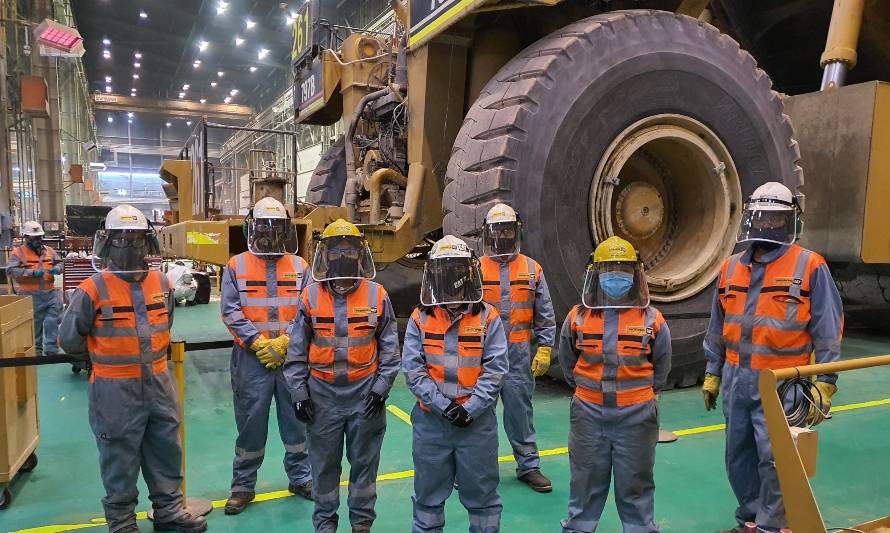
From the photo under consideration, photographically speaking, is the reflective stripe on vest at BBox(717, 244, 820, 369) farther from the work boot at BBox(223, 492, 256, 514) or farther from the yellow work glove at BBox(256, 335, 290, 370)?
the work boot at BBox(223, 492, 256, 514)

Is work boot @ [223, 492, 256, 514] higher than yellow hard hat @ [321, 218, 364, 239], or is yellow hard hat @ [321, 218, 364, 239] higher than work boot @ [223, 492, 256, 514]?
yellow hard hat @ [321, 218, 364, 239]

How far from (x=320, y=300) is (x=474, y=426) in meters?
0.99

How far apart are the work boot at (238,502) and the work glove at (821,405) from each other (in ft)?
9.48

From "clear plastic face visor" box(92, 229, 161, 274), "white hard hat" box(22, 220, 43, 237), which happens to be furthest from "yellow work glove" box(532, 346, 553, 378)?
"white hard hat" box(22, 220, 43, 237)

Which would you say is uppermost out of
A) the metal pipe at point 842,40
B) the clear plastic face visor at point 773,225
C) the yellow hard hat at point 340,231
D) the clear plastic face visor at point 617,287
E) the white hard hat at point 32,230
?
the metal pipe at point 842,40

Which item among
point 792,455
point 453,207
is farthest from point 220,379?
point 792,455

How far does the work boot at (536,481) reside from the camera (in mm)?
3537

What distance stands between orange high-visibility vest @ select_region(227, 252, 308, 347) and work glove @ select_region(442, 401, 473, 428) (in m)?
1.40

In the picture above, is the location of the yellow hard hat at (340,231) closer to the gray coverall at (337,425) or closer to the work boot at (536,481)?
the gray coverall at (337,425)

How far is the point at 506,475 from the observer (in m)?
3.78

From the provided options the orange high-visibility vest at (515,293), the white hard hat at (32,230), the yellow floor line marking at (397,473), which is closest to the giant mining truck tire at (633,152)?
the orange high-visibility vest at (515,293)

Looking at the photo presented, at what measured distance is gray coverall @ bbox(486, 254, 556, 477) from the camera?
3.67 metres

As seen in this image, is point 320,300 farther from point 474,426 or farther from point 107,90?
point 107,90

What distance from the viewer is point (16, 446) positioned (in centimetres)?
349
